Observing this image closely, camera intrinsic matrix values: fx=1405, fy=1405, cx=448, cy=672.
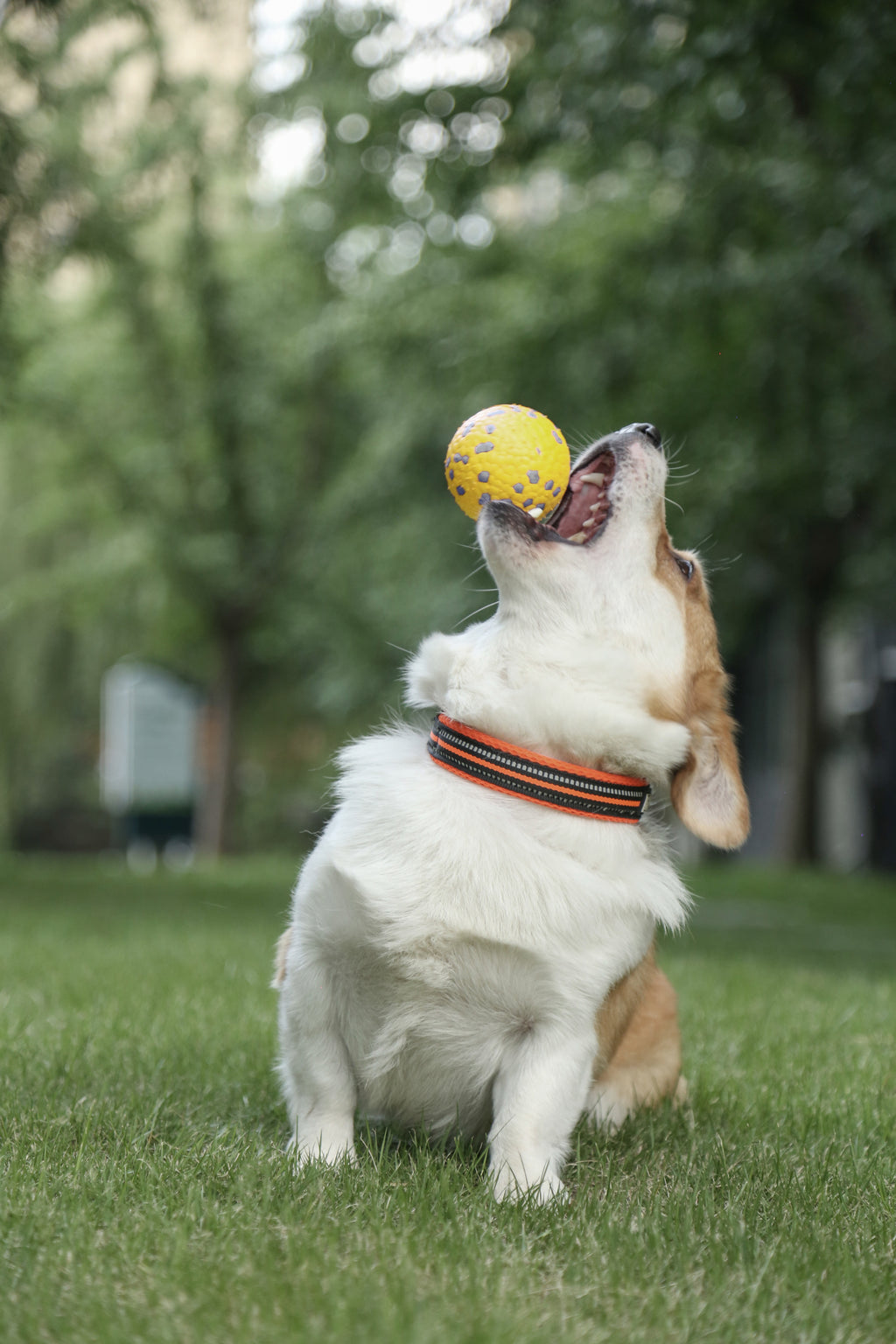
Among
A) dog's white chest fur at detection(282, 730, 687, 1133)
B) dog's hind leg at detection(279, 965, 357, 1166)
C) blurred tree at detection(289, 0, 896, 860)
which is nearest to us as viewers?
dog's white chest fur at detection(282, 730, 687, 1133)

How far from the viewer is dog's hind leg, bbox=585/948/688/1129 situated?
11.4ft

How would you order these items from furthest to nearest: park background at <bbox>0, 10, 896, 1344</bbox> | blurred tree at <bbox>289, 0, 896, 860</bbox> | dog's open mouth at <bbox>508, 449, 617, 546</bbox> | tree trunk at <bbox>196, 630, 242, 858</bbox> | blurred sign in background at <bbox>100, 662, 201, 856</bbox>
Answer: blurred sign in background at <bbox>100, 662, 201, 856</bbox> → tree trunk at <bbox>196, 630, 242, 858</bbox> → blurred tree at <bbox>289, 0, 896, 860</bbox> → dog's open mouth at <bbox>508, 449, 617, 546</bbox> → park background at <bbox>0, 10, 896, 1344</bbox>

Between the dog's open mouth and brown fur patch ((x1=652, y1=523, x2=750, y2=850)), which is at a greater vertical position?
the dog's open mouth

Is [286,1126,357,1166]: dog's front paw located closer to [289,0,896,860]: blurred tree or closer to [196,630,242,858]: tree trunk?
[289,0,896,860]: blurred tree

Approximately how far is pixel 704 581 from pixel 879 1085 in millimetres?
1901

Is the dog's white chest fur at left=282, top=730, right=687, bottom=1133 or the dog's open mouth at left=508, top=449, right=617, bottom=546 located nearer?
the dog's white chest fur at left=282, top=730, right=687, bottom=1133

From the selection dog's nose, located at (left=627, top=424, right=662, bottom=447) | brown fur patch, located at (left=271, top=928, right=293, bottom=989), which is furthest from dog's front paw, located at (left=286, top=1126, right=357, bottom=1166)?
dog's nose, located at (left=627, top=424, right=662, bottom=447)

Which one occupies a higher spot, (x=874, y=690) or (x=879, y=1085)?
(x=874, y=690)

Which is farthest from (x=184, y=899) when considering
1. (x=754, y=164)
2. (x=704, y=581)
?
(x=704, y=581)

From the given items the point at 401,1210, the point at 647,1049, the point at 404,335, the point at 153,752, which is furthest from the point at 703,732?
the point at 153,752

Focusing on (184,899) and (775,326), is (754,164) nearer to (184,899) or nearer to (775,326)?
(775,326)

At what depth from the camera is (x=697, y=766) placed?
3191mm

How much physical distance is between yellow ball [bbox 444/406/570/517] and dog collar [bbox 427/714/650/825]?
618 mm

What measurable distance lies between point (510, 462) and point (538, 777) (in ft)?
2.69
